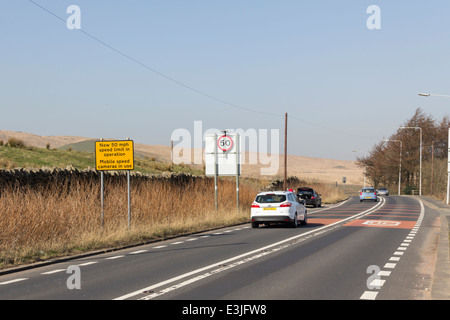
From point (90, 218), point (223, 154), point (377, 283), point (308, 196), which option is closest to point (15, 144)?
point (308, 196)

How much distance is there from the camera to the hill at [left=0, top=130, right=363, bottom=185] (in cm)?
4962

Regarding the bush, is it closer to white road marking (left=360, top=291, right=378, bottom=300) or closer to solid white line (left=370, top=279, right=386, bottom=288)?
solid white line (left=370, top=279, right=386, bottom=288)

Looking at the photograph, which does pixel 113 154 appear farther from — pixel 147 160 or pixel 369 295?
pixel 147 160

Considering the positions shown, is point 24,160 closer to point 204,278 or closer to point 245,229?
point 245,229

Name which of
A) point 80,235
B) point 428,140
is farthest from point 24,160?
point 428,140

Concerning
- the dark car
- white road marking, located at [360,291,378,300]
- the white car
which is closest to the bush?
the dark car

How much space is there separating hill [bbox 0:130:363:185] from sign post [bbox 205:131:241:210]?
13760 millimetres

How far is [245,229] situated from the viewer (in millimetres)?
24156

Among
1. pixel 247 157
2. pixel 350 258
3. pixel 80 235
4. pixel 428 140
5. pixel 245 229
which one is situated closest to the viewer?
pixel 350 258

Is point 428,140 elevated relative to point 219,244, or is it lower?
elevated

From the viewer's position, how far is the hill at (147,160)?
49619 mm

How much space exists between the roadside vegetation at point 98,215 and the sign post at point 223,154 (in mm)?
1721

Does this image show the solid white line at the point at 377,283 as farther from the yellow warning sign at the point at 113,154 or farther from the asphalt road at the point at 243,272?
the yellow warning sign at the point at 113,154
